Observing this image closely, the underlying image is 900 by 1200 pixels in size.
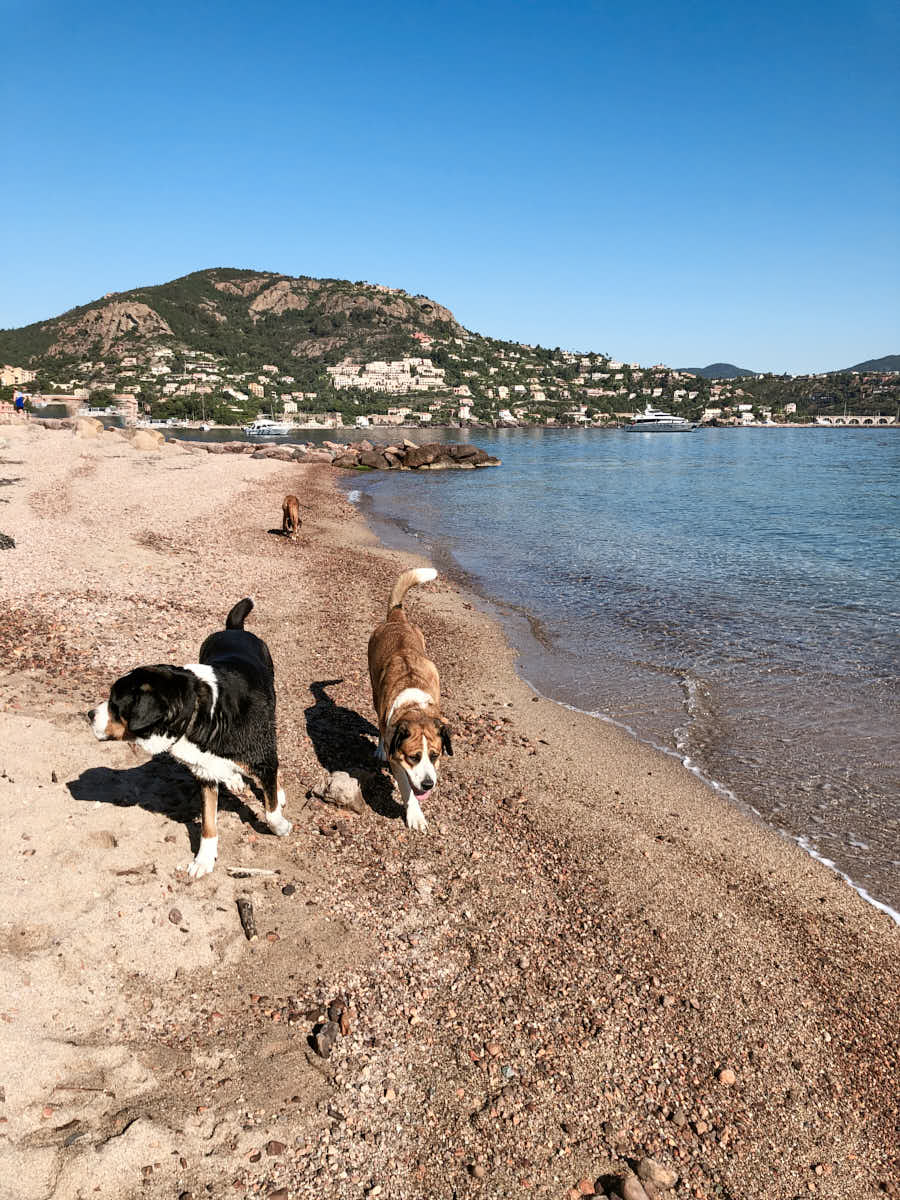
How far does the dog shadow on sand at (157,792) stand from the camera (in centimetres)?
527

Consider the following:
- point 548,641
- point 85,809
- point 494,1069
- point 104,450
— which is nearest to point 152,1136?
point 494,1069

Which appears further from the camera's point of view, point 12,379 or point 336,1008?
point 12,379

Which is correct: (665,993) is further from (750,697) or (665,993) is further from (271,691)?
(750,697)

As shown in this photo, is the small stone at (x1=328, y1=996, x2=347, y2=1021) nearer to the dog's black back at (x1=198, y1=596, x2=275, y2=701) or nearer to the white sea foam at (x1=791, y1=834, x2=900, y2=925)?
the dog's black back at (x1=198, y1=596, x2=275, y2=701)

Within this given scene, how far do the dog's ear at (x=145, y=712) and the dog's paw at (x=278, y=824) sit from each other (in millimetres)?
1476

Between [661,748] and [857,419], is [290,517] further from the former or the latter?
[857,419]

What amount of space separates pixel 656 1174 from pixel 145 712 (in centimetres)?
368

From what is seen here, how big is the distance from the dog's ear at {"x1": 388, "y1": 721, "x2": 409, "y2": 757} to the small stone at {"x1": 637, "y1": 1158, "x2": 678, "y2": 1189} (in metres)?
3.02

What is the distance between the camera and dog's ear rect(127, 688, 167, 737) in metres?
4.21

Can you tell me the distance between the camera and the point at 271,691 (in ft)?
18.0

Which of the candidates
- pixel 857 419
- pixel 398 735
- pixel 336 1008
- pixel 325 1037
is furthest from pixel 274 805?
pixel 857 419

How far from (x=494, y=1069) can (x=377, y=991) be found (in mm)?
825

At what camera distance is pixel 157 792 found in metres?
5.57

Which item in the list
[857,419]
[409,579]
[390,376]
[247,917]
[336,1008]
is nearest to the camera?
[336,1008]
